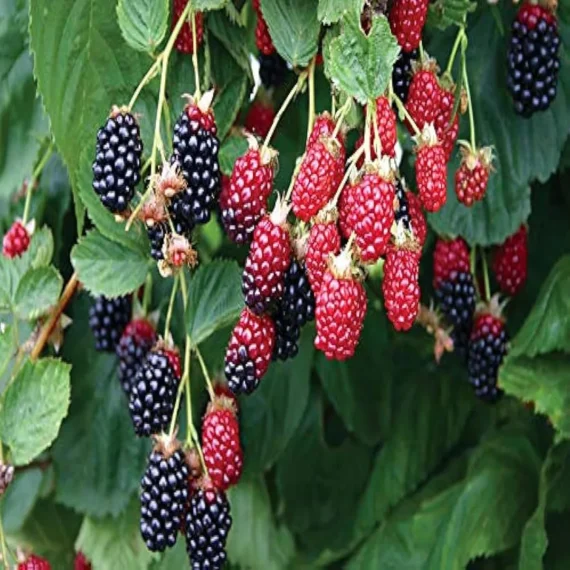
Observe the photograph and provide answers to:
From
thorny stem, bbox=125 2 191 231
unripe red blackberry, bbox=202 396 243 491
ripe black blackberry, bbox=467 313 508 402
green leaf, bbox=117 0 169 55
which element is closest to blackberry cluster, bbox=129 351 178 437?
unripe red blackberry, bbox=202 396 243 491

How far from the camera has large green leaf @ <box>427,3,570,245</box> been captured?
45.0 inches

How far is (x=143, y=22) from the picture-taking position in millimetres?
813

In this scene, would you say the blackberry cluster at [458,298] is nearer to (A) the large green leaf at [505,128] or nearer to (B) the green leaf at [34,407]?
(A) the large green leaf at [505,128]

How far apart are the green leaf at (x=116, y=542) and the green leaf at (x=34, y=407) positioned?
31 centimetres

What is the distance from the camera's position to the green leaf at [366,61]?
2.24 feet

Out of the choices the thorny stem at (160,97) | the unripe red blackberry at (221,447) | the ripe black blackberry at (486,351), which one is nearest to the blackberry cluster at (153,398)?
the unripe red blackberry at (221,447)

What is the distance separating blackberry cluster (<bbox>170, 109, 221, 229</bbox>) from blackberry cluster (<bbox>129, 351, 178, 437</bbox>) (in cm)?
17

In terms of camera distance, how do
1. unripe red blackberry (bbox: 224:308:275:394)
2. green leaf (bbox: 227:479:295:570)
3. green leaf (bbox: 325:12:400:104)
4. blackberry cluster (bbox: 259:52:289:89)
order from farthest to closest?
green leaf (bbox: 227:479:295:570) → blackberry cluster (bbox: 259:52:289:89) → unripe red blackberry (bbox: 224:308:275:394) → green leaf (bbox: 325:12:400:104)

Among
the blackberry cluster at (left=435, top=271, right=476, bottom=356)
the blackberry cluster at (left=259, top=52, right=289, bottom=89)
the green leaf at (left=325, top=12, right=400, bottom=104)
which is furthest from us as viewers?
the blackberry cluster at (left=435, top=271, right=476, bottom=356)

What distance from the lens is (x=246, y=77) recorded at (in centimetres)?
94

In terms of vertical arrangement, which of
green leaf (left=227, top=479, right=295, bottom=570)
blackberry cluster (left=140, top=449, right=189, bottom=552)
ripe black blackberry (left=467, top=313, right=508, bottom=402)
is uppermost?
blackberry cluster (left=140, top=449, right=189, bottom=552)

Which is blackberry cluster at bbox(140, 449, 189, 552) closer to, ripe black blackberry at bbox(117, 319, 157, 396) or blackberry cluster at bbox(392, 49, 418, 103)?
ripe black blackberry at bbox(117, 319, 157, 396)

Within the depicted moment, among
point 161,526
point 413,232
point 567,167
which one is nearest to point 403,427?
point 567,167

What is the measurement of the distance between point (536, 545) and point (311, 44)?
616 mm
